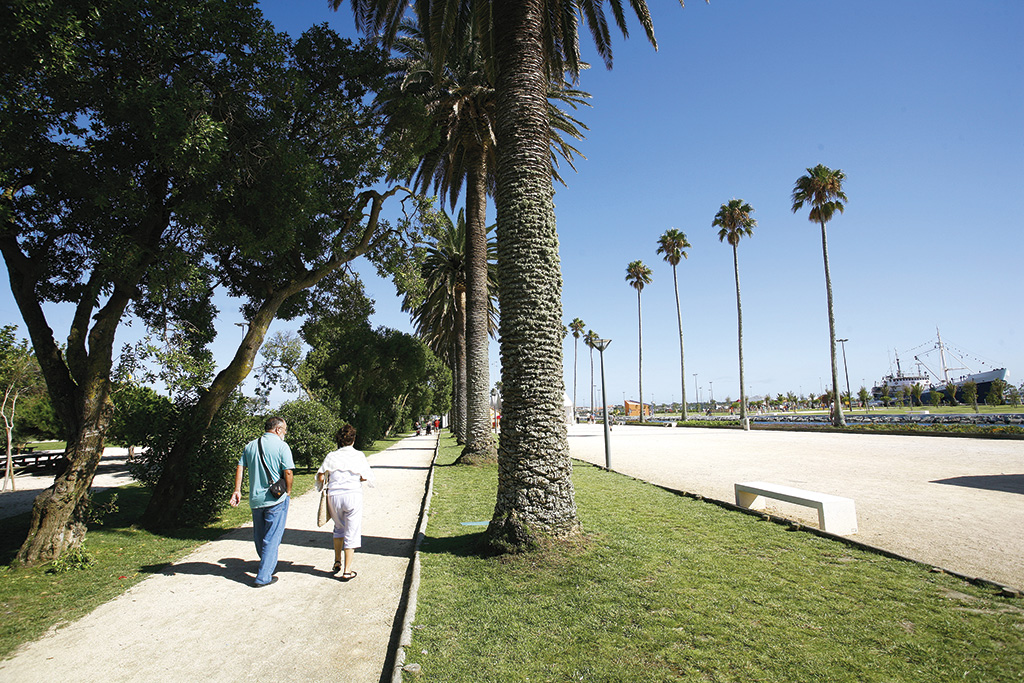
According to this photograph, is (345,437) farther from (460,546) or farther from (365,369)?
(365,369)

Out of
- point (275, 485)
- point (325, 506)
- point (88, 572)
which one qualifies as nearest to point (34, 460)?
point (88, 572)

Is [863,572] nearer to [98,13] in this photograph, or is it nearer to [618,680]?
[618,680]

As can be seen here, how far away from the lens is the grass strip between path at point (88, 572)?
15.3 feet

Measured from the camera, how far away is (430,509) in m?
9.13

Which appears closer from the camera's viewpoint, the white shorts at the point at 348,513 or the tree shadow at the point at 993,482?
the white shorts at the point at 348,513

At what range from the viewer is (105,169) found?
6.77 m

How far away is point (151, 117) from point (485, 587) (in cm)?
695

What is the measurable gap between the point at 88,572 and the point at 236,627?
3.08m

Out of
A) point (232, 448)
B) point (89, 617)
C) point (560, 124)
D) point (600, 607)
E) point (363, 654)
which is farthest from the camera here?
point (560, 124)

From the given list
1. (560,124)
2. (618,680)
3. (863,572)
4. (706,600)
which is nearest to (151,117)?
(618,680)

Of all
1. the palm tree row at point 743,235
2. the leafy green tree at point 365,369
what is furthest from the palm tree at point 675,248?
the leafy green tree at point 365,369

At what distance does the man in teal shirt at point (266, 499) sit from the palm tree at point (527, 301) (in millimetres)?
2476

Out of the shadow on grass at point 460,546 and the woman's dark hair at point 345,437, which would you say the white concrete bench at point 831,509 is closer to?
the shadow on grass at point 460,546

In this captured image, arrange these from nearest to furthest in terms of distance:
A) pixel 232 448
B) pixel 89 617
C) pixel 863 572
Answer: pixel 89 617, pixel 863 572, pixel 232 448
